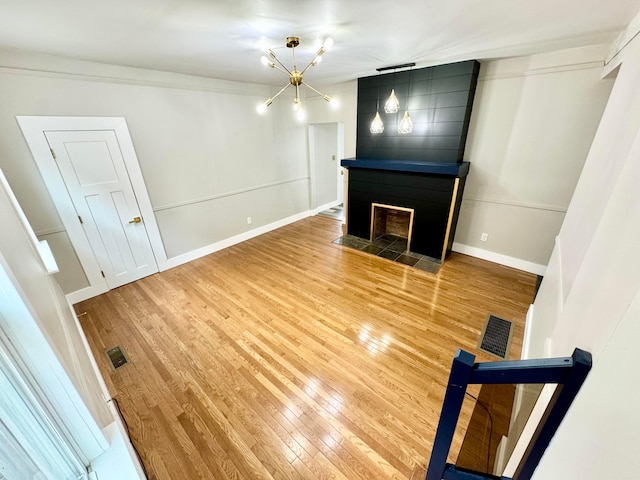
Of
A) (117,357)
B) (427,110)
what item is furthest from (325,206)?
(117,357)

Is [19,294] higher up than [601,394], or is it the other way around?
[19,294]

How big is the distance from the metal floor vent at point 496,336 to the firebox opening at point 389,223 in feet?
6.44

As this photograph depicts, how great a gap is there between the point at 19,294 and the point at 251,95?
4333 millimetres

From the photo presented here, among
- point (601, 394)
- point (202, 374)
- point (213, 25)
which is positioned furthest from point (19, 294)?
point (213, 25)

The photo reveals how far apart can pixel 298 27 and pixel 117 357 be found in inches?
129

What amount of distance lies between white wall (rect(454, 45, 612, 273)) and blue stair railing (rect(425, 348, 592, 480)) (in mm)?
3407

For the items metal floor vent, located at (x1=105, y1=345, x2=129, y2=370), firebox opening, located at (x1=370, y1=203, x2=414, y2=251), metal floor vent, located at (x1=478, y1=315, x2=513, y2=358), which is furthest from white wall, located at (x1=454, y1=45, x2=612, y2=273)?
metal floor vent, located at (x1=105, y1=345, x2=129, y2=370)

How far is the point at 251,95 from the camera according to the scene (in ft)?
13.4

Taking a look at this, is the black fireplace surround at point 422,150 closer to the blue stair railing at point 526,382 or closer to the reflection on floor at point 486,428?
the reflection on floor at point 486,428

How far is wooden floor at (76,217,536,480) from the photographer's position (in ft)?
5.19

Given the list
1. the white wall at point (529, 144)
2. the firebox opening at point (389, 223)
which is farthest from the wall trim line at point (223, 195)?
the white wall at point (529, 144)

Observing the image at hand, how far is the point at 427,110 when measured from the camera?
3.38 meters

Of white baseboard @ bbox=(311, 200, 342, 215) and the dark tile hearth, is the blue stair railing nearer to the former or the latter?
the dark tile hearth

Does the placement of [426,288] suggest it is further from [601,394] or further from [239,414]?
[601,394]
